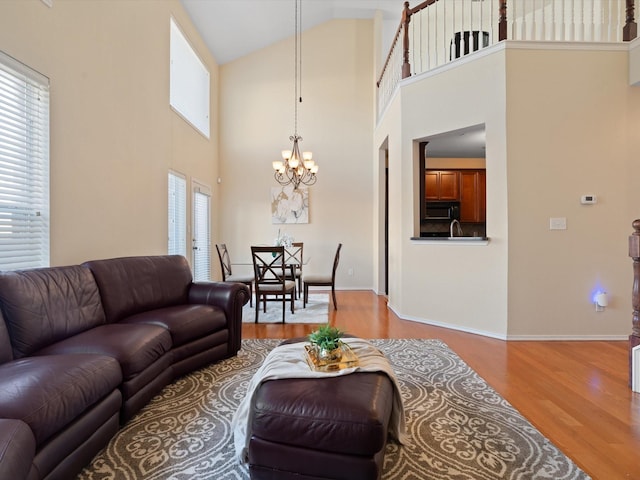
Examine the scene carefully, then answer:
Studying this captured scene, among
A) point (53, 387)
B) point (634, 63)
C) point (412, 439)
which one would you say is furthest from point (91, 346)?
point (634, 63)

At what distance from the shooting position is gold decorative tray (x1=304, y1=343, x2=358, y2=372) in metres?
1.80

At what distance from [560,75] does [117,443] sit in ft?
16.9

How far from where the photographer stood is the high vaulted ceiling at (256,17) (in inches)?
226

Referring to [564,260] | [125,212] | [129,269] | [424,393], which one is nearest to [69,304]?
[129,269]

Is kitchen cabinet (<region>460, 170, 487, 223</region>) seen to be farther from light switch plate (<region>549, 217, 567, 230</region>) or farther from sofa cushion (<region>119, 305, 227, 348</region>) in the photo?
sofa cushion (<region>119, 305, 227, 348</region>)

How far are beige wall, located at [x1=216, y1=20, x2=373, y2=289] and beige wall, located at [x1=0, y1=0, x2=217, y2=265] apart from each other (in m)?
2.19

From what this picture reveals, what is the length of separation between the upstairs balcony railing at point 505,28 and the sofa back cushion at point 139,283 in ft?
13.0

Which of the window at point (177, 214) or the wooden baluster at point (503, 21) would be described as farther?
the window at point (177, 214)

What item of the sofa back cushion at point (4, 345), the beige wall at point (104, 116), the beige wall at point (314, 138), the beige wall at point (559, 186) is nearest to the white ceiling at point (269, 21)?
the beige wall at point (314, 138)

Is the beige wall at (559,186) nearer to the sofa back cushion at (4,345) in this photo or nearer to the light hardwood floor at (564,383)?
the light hardwood floor at (564,383)

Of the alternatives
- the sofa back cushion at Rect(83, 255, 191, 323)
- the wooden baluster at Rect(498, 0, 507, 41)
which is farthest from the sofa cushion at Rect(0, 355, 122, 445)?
the wooden baluster at Rect(498, 0, 507, 41)

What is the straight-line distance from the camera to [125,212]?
3.87 meters

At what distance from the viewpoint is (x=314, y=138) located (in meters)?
7.28

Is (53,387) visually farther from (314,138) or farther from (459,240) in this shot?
(314,138)
